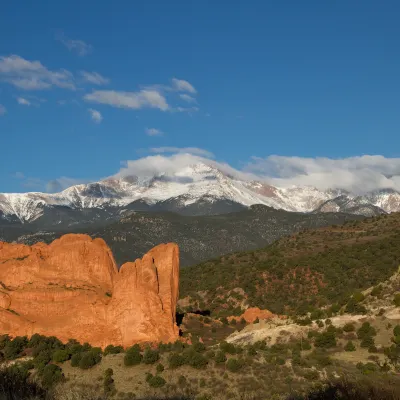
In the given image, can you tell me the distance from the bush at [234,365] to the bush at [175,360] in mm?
3967

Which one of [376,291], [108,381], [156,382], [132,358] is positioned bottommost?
[108,381]

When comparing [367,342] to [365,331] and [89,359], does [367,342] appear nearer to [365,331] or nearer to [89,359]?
[365,331]

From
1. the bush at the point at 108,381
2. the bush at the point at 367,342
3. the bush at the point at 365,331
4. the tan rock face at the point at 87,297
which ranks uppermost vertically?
the tan rock face at the point at 87,297

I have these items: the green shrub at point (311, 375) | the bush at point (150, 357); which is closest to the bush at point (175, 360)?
the bush at point (150, 357)

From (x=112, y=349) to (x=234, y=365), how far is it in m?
13.5

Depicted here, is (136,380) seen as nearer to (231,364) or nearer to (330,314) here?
(231,364)

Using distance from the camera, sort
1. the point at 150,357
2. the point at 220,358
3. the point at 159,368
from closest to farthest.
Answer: the point at 159,368 < the point at 220,358 < the point at 150,357

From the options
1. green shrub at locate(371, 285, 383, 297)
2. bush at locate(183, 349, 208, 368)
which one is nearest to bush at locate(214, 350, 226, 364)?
bush at locate(183, 349, 208, 368)

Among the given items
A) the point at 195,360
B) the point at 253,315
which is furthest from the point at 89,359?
the point at 253,315

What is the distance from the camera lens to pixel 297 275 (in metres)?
102

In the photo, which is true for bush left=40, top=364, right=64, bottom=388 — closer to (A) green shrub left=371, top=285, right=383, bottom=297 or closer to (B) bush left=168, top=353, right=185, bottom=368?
(B) bush left=168, top=353, right=185, bottom=368

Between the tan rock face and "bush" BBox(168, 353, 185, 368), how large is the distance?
8478mm

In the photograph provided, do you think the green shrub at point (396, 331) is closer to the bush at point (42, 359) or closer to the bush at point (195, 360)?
the bush at point (195, 360)

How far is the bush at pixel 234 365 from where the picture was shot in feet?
136
